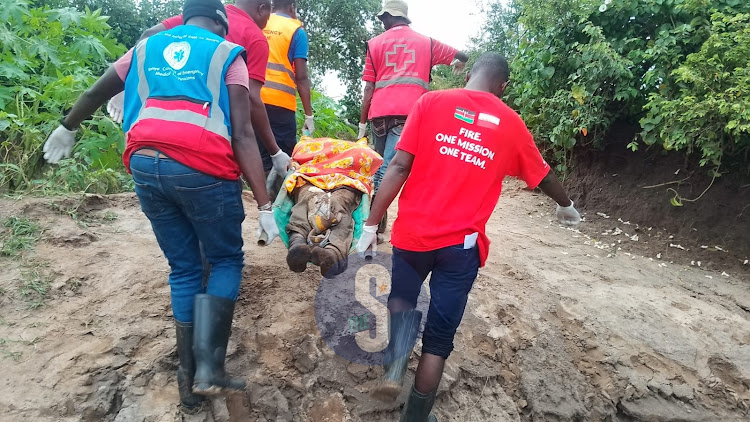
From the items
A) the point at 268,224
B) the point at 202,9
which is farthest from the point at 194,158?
the point at 202,9

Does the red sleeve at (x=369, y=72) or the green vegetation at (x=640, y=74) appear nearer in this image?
the green vegetation at (x=640, y=74)

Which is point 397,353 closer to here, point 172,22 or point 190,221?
point 190,221

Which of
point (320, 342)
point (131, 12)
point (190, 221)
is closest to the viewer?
point (190, 221)

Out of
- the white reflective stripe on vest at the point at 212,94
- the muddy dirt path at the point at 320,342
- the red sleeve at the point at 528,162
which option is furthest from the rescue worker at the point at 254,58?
the red sleeve at the point at 528,162

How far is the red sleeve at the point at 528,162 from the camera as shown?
206 cm

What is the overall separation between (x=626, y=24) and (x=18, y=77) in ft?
17.6

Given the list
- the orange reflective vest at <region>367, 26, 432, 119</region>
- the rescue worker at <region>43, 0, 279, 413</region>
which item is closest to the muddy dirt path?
the rescue worker at <region>43, 0, 279, 413</region>

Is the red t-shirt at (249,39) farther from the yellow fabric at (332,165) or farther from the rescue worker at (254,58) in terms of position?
the yellow fabric at (332,165)

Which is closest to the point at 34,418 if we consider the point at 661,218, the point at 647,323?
the point at 647,323

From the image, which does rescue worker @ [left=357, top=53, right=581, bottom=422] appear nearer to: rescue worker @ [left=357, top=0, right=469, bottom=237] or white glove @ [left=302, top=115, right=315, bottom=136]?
rescue worker @ [left=357, top=0, right=469, bottom=237]

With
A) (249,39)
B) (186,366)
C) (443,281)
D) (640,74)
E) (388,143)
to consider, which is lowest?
(186,366)

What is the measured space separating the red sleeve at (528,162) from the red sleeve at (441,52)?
175 cm

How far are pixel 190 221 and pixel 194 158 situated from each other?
298 mm

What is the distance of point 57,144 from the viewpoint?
219 centimetres
